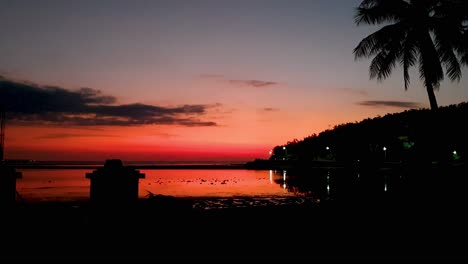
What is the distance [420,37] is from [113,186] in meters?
19.5

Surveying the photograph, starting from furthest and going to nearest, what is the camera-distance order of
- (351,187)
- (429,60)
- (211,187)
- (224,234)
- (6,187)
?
(211,187)
(351,187)
(429,60)
(6,187)
(224,234)

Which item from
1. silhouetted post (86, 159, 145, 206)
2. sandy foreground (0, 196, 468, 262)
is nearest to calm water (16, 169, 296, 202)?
silhouetted post (86, 159, 145, 206)

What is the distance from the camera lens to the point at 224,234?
11102 mm

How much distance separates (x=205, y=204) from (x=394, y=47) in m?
14.9

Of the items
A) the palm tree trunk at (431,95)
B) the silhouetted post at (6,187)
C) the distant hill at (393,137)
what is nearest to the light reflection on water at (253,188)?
the palm tree trunk at (431,95)

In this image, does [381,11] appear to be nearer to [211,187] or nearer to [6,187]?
[6,187]

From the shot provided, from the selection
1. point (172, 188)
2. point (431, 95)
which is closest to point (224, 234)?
point (431, 95)

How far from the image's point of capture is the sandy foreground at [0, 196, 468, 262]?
879 cm

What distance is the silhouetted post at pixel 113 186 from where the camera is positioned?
13.0m

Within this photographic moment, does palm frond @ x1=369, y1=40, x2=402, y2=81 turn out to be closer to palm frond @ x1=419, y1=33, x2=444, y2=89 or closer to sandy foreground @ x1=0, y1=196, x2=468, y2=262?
palm frond @ x1=419, y1=33, x2=444, y2=89

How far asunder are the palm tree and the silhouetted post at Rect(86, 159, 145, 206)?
18585mm

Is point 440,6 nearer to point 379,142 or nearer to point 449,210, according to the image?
point 449,210

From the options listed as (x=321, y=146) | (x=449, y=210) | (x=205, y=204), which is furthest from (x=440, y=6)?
(x=321, y=146)

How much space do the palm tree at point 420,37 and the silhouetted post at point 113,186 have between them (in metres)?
18.6
